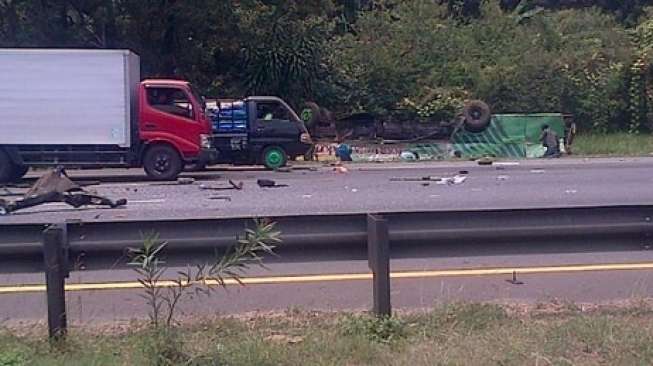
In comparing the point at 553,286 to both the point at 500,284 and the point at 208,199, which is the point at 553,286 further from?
the point at 208,199

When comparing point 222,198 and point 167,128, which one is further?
point 167,128

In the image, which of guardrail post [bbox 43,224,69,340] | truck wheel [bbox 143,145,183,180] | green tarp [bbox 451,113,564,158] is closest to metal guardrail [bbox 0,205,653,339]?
guardrail post [bbox 43,224,69,340]

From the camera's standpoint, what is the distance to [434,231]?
253 inches

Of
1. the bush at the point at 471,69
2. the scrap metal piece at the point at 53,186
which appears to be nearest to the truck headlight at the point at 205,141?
the scrap metal piece at the point at 53,186

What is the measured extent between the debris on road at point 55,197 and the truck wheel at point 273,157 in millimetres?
9993

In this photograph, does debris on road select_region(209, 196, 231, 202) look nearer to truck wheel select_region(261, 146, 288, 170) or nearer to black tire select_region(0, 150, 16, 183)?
black tire select_region(0, 150, 16, 183)

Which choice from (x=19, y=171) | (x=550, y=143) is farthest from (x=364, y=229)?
(x=550, y=143)

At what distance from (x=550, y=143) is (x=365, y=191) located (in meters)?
12.9

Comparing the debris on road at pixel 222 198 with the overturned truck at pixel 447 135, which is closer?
the debris on road at pixel 222 198

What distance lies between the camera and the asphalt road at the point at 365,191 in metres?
15.2

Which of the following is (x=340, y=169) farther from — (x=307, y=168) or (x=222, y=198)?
(x=222, y=198)

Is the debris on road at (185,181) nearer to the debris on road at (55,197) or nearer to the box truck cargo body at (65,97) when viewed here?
the box truck cargo body at (65,97)

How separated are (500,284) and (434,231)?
2.24 m

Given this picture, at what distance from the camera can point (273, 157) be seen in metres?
25.6
